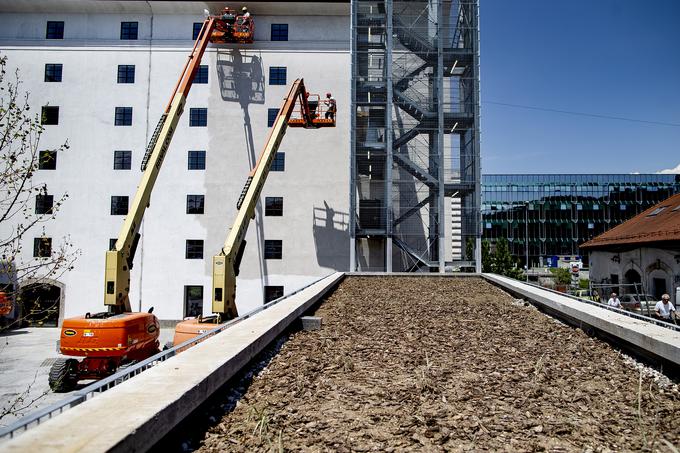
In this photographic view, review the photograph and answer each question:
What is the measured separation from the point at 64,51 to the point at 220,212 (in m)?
17.9

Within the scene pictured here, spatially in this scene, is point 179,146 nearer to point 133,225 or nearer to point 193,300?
point 193,300

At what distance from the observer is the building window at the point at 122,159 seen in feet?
115

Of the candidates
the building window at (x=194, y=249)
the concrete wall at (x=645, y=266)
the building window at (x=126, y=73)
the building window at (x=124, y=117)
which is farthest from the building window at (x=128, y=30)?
the concrete wall at (x=645, y=266)

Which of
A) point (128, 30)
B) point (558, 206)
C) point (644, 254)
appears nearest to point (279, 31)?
point (128, 30)

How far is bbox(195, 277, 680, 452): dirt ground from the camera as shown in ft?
15.5

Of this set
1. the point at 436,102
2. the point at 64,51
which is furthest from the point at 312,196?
the point at 64,51

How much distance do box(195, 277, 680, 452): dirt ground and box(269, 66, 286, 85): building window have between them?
94.9 feet

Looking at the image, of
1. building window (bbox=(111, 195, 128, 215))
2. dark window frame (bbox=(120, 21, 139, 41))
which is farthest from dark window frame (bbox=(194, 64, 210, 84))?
building window (bbox=(111, 195, 128, 215))

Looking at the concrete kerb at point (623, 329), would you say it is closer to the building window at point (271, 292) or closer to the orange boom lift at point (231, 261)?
the orange boom lift at point (231, 261)

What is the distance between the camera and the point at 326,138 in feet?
116

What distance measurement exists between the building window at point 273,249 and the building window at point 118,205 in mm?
10888

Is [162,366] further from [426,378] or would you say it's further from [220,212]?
[220,212]

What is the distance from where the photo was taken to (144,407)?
421cm

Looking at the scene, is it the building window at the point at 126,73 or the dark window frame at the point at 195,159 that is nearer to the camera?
the dark window frame at the point at 195,159
